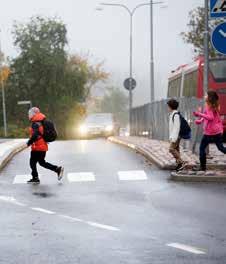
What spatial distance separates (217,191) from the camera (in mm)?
12383

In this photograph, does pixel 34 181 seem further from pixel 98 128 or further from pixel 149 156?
pixel 98 128

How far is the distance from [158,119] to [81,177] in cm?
1473

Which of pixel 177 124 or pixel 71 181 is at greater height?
pixel 177 124

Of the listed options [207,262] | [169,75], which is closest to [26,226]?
[207,262]

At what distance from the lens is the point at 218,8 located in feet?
47.2

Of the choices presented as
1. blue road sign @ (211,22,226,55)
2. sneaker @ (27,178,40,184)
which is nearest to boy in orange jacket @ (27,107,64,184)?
sneaker @ (27,178,40,184)

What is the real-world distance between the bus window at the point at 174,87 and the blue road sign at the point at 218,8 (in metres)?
17.2

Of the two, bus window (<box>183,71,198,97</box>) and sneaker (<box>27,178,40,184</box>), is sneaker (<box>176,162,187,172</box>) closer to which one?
sneaker (<box>27,178,40,184</box>)

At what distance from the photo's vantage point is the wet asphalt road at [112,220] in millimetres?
7230

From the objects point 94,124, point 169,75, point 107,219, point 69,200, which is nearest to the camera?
point 107,219

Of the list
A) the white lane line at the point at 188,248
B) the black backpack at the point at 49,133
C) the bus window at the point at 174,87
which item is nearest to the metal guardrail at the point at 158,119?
the bus window at the point at 174,87

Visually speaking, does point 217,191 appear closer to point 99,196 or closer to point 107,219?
point 99,196

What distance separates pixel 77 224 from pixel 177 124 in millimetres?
6770

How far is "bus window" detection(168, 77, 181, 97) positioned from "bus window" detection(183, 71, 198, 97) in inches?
54.4
